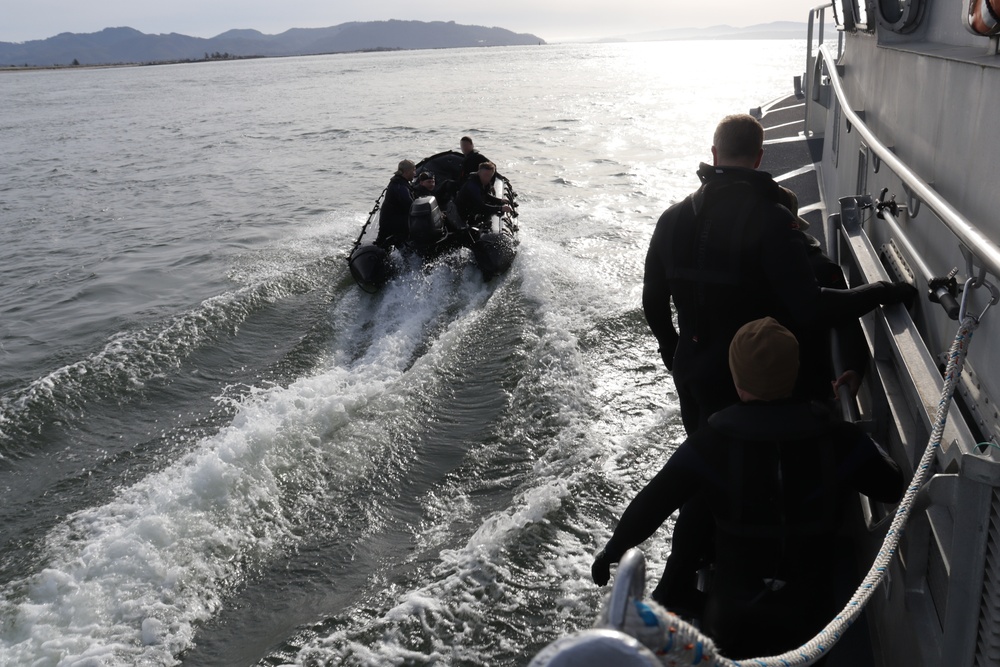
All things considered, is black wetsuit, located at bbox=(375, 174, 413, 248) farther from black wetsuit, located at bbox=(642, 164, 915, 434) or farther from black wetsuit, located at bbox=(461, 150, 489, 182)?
black wetsuit, located at bbox=(642, 164, 915, 434)

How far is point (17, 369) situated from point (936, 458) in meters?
9.84

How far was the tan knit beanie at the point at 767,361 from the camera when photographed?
2.26 meters

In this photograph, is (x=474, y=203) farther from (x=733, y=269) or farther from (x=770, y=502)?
(x=770, y=502)

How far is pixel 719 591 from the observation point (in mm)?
2471

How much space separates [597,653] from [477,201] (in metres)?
11.2

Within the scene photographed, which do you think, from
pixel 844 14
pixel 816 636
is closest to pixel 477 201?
pixel 844 14

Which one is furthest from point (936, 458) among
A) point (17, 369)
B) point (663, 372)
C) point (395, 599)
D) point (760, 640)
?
point (17, 369)

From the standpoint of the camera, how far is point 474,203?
473 inches

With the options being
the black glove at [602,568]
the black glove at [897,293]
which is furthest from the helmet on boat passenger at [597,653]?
the black glove at [897,293]

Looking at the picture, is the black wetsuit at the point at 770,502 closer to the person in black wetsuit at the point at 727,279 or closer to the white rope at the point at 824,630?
the white rope at the point at 824,630

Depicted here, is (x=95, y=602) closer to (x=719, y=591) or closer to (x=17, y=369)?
(x=719, y=591)

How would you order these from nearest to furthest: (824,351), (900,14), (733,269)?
1. (733,269)
2. (824,351)
3. (900,14)

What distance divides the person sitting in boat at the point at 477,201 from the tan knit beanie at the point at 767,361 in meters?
9.77

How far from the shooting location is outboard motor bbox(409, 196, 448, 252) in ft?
34.4
